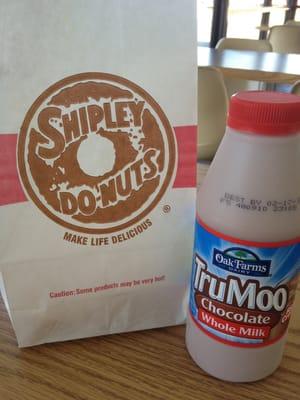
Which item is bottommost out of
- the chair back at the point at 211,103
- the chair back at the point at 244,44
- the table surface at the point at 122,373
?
the table surface at the point at 122,373

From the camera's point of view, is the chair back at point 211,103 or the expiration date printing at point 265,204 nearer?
the expiration date printing at point 265,204

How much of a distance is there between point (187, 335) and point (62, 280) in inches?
6.0

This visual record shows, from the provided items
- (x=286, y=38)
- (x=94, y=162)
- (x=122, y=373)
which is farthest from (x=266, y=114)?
(x=286, y=38)

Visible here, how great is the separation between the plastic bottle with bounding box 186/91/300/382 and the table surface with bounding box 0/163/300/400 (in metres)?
0.04

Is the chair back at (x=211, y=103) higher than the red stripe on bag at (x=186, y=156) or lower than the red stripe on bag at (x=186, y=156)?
lower

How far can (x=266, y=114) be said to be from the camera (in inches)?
13.1

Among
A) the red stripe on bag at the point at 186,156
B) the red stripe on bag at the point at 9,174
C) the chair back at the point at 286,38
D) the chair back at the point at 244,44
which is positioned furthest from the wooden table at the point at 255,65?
the red stripe on bag at the point at 9,174

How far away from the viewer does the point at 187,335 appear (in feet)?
1.47

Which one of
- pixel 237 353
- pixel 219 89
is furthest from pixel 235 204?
pixel 219 89

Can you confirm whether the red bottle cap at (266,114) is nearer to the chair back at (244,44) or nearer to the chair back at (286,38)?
the chair back at (244,44)

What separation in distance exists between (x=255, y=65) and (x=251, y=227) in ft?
4.92

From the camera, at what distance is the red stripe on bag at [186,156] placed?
434mm

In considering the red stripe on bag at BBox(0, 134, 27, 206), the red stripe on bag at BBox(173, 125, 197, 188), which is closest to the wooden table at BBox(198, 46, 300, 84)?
the red stripe on bag at BBox(173, 125, 197, 188)

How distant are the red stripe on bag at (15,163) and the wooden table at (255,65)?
1202 mm
